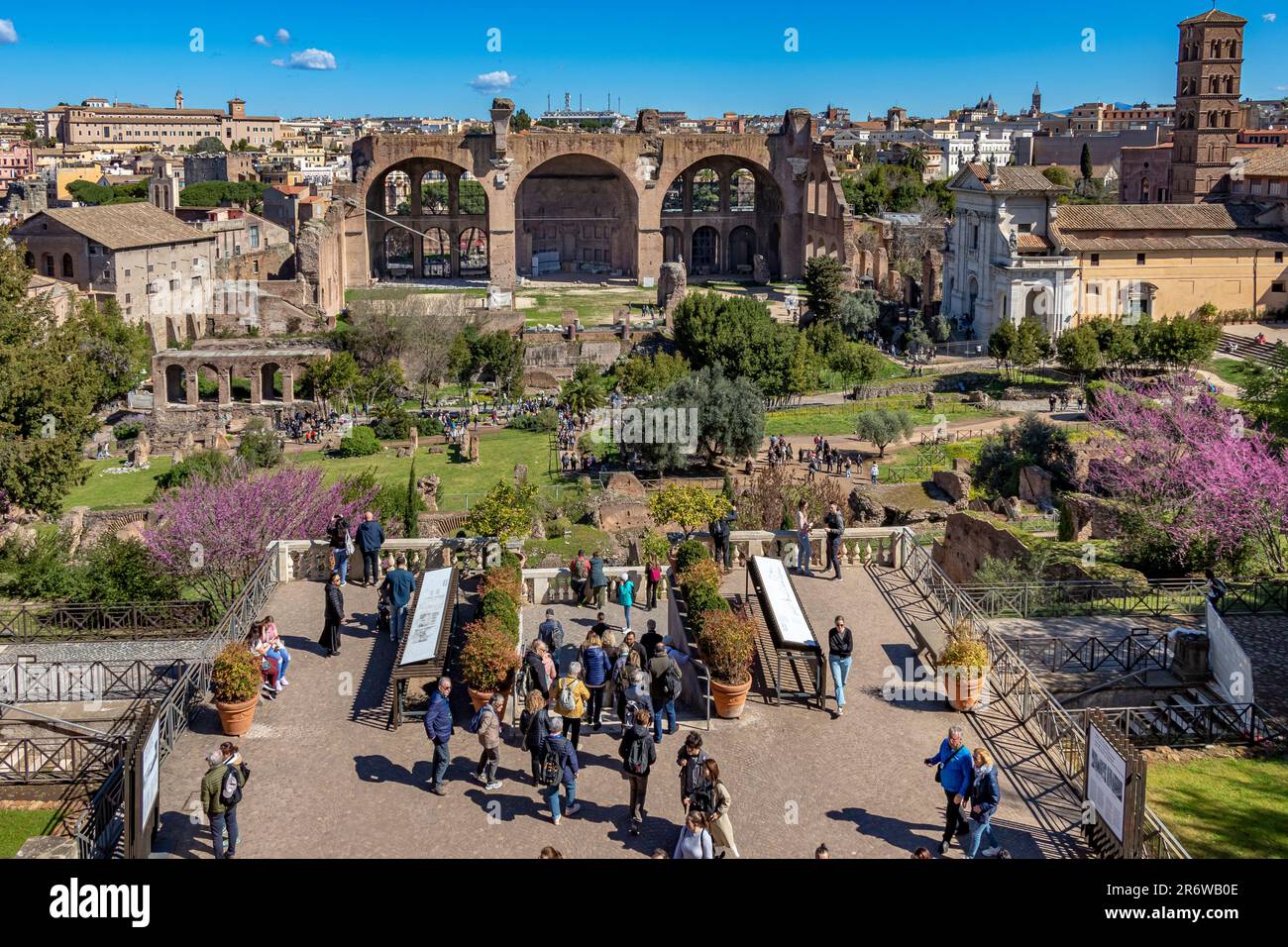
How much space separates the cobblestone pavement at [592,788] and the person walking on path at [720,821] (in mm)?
388

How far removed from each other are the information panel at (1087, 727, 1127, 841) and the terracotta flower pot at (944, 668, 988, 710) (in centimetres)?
185

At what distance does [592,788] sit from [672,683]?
107 cm

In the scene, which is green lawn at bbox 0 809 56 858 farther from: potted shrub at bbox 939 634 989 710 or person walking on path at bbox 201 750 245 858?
potted shrub at bbox 939 634 989 710

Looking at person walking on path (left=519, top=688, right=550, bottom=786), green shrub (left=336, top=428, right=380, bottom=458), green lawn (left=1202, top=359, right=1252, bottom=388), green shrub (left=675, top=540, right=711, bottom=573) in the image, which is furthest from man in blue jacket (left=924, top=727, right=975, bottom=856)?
green lawn (left=1202, top=359, right=1252, bottom=388)

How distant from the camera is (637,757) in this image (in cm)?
857

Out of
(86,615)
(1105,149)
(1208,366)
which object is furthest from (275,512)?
(1105,149)

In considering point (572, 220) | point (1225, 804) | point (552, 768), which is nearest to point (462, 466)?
point (1225, 804)

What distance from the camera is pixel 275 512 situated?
1922 centimetres

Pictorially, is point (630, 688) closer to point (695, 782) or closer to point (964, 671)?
point (695, 782)

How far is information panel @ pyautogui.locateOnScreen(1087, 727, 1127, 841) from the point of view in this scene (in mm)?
7953

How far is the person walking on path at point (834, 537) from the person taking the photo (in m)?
13.7

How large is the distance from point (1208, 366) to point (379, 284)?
36.7 m

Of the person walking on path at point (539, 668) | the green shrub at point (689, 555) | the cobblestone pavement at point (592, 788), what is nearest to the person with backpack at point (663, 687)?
the cobblestone pavement at point (592, 788)

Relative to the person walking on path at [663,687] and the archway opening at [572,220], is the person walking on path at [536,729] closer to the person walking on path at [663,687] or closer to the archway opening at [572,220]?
the person walking on path at [663,687]
